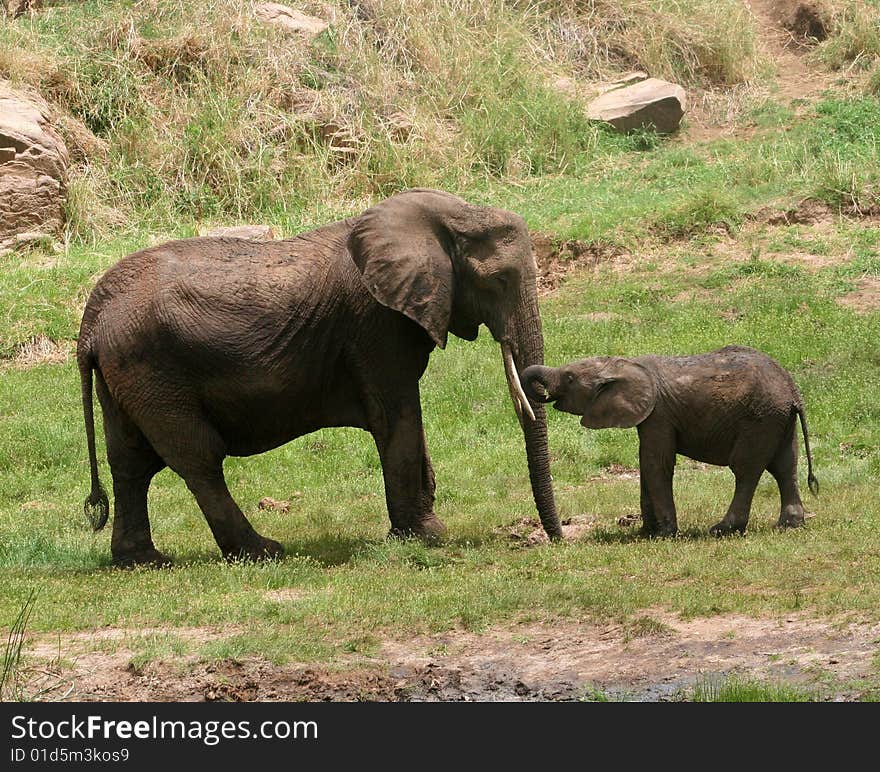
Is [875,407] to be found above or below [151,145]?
below

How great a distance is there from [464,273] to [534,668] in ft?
12.6

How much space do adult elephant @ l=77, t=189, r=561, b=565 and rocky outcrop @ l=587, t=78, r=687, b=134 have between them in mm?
14095

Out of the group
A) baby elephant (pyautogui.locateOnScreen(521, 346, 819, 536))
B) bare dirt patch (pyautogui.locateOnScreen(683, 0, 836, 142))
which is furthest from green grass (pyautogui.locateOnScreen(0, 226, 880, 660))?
bare dirt patch (pyautogui.locateOnScreen(683, 0, 836, 142))

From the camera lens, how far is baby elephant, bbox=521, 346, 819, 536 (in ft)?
37.7

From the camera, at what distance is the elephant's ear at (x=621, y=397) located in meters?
11.6

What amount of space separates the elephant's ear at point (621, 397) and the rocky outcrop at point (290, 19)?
1618 centimetres

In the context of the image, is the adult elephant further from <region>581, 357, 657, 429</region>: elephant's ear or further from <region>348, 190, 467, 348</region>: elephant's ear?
<region>581, 357, 657, 429</region>: elephant's ear

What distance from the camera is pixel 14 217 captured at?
872 inches

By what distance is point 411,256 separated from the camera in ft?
37.7

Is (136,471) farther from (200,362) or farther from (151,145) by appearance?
(151,145)

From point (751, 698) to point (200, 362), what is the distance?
527 cm

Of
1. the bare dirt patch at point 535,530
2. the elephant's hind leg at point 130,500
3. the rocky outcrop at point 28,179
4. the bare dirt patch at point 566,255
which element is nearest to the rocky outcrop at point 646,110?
the bare dirt patch at point 566,255

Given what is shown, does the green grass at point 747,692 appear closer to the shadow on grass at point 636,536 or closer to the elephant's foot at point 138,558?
the shadow on grass at point 636,536

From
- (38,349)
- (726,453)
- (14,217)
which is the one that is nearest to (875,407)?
(726,453)
